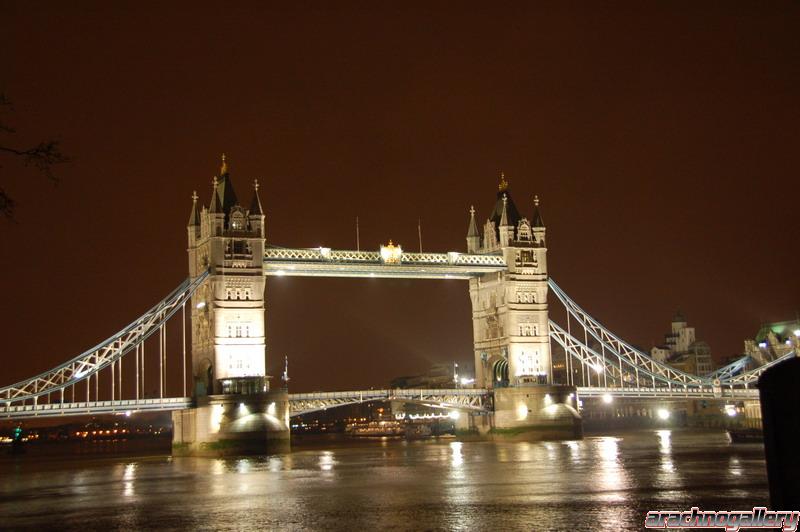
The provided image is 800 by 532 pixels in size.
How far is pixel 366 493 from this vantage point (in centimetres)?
3397

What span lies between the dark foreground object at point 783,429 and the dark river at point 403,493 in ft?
30.6

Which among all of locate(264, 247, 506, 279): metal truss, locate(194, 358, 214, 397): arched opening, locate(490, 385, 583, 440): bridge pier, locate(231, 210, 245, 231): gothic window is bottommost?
locate(490, 385, 583, 440): bridge pier

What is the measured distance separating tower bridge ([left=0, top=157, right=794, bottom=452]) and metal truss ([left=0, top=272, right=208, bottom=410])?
101 millimetres

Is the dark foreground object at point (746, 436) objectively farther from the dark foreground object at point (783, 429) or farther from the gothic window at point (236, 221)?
the dark foreground object at point (783, 429)

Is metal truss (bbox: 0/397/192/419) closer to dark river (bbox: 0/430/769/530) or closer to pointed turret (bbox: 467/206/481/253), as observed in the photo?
dark river (bbox: 0/430/769/530)

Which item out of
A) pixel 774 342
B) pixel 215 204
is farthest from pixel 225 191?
pixel 774 342

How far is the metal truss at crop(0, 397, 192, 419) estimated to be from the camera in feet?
194

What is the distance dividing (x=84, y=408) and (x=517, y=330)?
3274 centimetres

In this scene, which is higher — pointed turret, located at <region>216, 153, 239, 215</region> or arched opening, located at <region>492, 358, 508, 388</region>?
pointed turret, located at <region>216, 153, 239, 215</region>

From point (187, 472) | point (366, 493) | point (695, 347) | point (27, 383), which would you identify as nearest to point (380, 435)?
point (695, 347)

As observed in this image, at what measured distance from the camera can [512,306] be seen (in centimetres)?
7881

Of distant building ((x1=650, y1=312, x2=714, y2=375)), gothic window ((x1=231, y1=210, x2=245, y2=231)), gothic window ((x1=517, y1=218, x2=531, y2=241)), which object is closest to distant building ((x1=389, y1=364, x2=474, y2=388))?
distant building ((x1=650, y1=312, x2=714, y2=375))

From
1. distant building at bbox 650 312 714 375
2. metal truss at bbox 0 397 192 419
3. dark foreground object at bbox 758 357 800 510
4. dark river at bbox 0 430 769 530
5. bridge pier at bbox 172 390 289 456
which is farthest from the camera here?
distant building at bbox 650 312 714 375

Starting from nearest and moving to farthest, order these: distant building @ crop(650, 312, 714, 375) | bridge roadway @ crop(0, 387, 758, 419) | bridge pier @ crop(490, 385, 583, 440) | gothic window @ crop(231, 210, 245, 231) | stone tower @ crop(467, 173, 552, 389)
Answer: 1. bridge roadway @ crop(0, 387, 758, 419)
2. gothic window @ crop(231, 210, 245, 231)
3. bridge pier @ crop(490, 385, 583, 440)
4. stone tower @ crop(467, 173, 552, 389)
5. distant building @ crop(650, 312, 714, 375)
